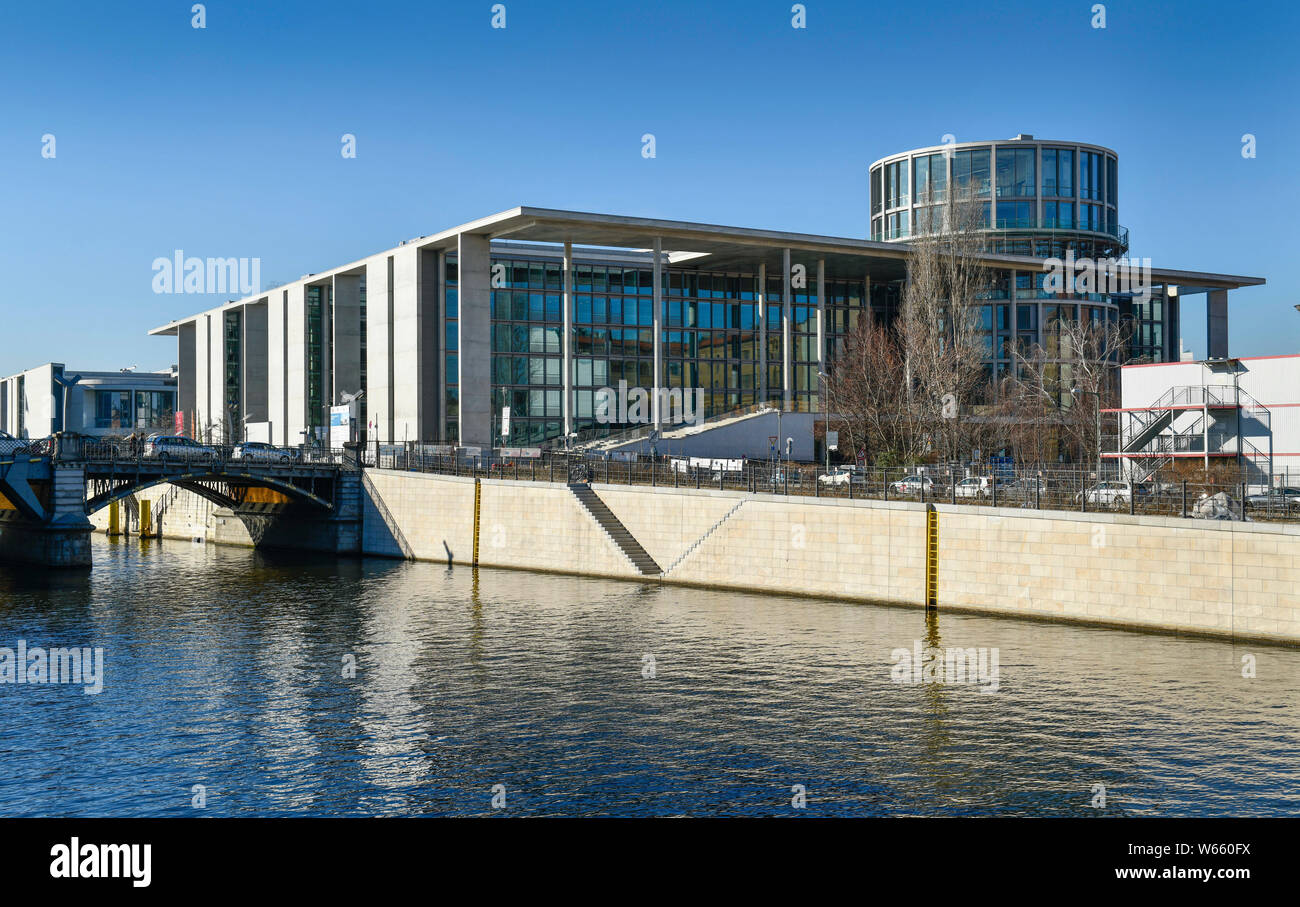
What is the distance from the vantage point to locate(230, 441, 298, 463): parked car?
6409 cm

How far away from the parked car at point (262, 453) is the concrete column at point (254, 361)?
42724mm

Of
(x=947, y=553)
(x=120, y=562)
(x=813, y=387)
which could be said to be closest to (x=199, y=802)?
(x=947, y=553)

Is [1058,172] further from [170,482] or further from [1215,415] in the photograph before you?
[170,482]

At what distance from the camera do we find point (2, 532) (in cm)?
6128

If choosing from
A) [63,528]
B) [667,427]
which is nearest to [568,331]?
[667,427]

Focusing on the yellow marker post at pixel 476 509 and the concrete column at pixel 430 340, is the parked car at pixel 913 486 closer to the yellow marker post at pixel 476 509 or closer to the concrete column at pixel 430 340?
the yellow marker post at pixel 476 509

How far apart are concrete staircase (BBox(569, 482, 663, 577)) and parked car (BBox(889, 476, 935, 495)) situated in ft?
37.5

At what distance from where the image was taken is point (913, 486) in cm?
4322

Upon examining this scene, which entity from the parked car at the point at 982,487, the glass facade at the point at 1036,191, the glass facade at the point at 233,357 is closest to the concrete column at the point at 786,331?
the glass facade at the point at 1036,191

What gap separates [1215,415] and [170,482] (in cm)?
5218

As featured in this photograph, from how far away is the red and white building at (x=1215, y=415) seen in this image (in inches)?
2013

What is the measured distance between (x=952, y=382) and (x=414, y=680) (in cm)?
4141

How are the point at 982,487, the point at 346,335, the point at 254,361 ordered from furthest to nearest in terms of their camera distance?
1. the point at 254,361
2. the point at 346,335
3. the point at 982,487

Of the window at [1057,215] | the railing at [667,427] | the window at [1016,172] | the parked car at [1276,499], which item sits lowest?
the parked car at [1276,499]
